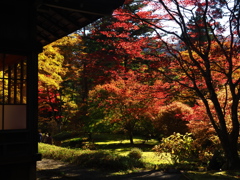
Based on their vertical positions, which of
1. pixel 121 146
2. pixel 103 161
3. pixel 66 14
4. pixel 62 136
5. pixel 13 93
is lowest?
pixel 121 146

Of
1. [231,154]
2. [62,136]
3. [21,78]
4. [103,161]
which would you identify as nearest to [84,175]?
[103,161]

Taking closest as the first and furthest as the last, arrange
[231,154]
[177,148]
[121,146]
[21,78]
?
[21,78], [231,154], [177,148], [121,146]

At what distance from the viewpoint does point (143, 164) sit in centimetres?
1046

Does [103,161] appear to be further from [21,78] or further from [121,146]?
[121,146]

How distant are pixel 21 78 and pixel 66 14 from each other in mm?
2062

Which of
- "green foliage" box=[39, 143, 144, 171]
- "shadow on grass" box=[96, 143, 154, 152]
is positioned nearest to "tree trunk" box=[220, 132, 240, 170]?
"green foliage" box=[39, 143, 144, 171]

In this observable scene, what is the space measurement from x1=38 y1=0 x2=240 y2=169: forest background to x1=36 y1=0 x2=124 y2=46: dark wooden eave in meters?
0.83

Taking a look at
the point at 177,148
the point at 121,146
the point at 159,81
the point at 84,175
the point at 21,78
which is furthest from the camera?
the point at 121,146

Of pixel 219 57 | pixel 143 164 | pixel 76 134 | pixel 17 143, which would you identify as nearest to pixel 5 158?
pixel 17 143

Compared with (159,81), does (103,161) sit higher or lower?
lower

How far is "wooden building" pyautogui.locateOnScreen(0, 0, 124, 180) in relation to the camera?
5.46 metres

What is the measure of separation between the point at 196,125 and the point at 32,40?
395 inches

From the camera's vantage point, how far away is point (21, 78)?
5.84 m

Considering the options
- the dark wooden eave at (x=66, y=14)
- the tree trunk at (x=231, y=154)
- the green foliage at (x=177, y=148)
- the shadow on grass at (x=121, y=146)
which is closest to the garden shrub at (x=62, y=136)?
the shadow on grass at (x=121, y=146)
